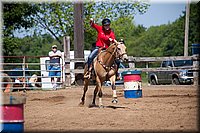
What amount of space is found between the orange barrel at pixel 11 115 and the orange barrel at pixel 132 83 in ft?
25.5

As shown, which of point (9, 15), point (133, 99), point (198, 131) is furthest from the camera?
point (9, 15)

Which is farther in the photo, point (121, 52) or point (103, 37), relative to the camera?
point (103, 37)

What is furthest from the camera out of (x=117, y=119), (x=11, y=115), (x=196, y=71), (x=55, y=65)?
(x=55, y=65)

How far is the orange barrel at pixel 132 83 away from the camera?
1286 centimetres

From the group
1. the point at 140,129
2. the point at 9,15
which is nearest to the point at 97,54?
the point at 140,129

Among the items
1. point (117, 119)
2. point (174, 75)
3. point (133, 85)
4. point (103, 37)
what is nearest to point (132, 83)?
point (133, 85)

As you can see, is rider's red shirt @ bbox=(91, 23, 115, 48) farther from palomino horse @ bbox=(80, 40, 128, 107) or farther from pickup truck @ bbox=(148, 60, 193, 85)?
pickup truck @ bbox=(148, 60, 193, 85)

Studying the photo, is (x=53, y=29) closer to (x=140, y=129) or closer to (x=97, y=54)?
(x=97, y=54)

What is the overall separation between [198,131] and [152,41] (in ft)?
227

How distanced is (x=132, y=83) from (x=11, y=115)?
7.97 metres

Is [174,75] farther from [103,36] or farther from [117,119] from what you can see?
[117,119]

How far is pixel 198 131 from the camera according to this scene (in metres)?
6.76

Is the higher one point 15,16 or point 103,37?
point 15,16

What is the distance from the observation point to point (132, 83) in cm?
1294
